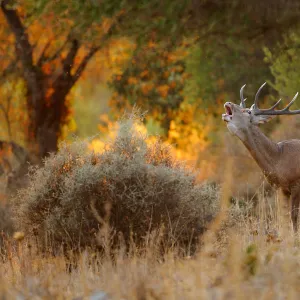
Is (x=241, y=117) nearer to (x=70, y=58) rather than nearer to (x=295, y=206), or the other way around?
(x=295, y=206)

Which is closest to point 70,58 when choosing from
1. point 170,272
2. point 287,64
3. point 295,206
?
point 287,64

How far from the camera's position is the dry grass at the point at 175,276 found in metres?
5.98

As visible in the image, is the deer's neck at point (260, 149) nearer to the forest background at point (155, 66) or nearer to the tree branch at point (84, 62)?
the forest background at point (155, 66)

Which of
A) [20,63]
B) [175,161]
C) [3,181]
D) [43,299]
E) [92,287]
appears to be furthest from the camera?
[20,63]

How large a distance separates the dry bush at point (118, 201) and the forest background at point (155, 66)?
5.51 meters

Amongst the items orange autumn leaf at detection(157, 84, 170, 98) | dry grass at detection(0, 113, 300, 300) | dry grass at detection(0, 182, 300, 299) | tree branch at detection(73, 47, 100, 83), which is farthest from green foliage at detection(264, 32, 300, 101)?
dry grass at detection(0, 182, 300, 299)

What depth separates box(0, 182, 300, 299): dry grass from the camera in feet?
19.6

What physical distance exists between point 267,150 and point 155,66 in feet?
39.3

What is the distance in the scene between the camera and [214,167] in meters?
22.1

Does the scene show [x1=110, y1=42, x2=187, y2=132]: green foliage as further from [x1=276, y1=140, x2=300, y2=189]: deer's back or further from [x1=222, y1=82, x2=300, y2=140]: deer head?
[x1=276, y1=140, x2=300, y2=189]: deer's back

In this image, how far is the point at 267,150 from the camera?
11.9 m

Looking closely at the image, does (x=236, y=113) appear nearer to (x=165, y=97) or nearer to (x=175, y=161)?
(x=175, y=161)

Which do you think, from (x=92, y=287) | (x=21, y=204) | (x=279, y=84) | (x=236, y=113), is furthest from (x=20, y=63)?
(x=92, y=287)

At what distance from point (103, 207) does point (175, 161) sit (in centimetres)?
112
